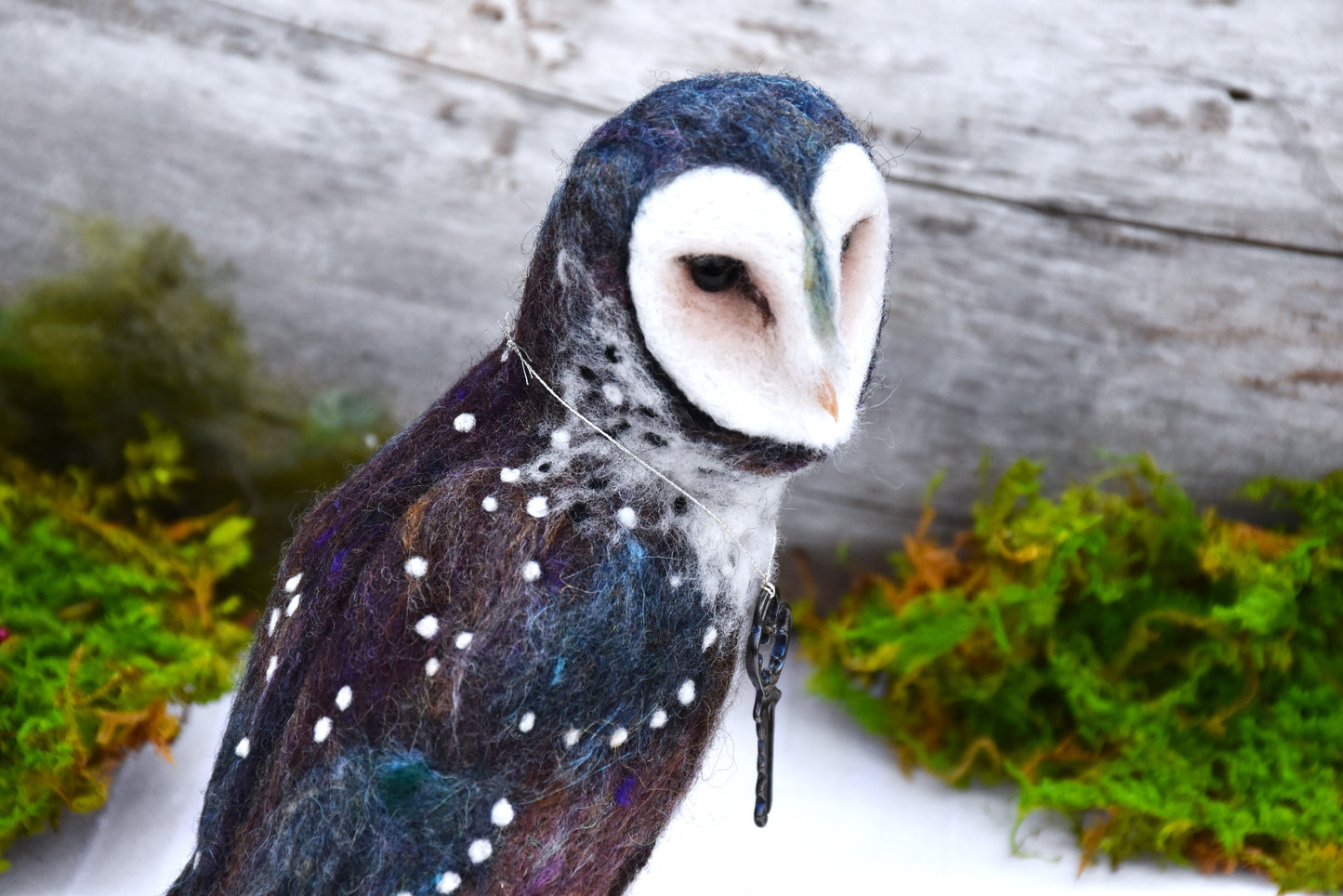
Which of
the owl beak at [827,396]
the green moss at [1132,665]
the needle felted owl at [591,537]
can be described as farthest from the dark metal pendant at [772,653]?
the green moss at [1132,665]

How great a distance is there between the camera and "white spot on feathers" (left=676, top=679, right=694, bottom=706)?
2.02 ft

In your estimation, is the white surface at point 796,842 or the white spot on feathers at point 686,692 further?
the white surface at point 796,842

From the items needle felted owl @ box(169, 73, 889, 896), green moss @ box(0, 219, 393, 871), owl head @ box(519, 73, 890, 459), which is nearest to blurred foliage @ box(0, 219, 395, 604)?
green moss @ box(0, 219, 393, 871)

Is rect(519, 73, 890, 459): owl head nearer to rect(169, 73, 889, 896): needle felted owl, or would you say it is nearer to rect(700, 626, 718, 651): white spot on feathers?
rect(169, 73, 889, 896): needle felted owl

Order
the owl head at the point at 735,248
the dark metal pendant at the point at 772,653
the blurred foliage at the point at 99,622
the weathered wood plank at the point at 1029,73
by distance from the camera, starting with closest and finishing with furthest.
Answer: the owl head at the point at 735,248 < the dark metal pendant at the point at 772,653 < the blurred foliage at the point at 99,622 < the weathered wood plank at the point at 1029,73

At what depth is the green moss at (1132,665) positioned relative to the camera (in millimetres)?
960

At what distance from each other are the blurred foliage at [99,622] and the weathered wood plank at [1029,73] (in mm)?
519

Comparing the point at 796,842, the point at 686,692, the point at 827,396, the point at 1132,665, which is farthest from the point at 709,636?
the point at 1132,665

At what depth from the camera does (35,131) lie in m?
1.13

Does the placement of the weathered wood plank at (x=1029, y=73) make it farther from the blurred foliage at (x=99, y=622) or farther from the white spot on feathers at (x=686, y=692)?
the white spot on feathers at (x=686, y=692)

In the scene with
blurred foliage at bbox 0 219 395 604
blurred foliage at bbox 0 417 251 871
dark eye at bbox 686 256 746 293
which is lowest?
blurred foliage at bbox 0 417 251 871

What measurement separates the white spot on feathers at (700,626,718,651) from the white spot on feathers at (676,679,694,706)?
2 centimetres

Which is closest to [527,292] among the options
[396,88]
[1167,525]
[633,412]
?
[633,412]

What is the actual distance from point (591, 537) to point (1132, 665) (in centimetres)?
70
